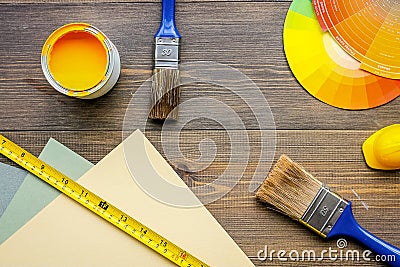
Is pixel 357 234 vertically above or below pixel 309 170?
below

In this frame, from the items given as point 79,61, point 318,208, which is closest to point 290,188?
point 318,208

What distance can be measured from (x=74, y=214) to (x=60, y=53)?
0.95 ft

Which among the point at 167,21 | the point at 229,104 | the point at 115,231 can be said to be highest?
the point at 167,21

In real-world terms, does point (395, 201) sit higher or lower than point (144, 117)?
lower

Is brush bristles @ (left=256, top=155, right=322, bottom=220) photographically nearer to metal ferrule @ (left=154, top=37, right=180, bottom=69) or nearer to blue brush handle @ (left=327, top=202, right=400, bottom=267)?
blue brush handle @ (left=327, top=202, right=400, bottom=267)

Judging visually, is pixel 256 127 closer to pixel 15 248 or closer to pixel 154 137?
pixel 154 137

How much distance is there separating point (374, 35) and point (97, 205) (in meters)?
0.59

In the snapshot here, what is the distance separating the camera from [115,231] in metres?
1.02

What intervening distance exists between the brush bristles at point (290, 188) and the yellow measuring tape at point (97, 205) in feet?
0.56

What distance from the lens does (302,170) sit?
99 centimetres

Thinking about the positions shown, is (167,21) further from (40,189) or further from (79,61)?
(40,189)

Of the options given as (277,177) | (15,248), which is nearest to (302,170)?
(277,177)

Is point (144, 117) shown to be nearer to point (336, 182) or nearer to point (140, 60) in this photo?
point (140, 60)

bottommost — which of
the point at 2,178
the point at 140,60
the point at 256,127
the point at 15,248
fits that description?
the point at 15,248
